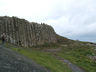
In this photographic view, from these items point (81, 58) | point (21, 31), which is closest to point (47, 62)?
point (81, 58)

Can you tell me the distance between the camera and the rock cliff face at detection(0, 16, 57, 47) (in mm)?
28138

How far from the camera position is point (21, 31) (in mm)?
30969

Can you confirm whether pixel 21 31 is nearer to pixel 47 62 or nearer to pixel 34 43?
pixel 34 43

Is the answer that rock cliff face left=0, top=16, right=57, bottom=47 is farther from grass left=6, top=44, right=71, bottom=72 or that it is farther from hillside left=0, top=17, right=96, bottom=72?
grass left=6, top=44, right=71, bottom=72

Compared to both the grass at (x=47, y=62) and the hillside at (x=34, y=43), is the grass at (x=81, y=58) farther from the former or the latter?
the grass at (x=47, y=62)

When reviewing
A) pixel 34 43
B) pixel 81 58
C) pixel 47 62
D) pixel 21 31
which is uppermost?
pixel 21 31

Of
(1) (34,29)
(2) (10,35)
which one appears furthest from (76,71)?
(1) (34,29)

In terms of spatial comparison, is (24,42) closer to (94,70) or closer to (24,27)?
(24,27)

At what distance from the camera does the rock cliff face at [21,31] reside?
28.1 metres

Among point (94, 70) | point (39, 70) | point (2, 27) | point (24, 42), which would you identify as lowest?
point (94, 70)

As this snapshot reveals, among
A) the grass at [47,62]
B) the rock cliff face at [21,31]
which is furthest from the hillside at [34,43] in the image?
the grass at [47,62]

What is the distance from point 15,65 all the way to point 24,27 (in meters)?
21.4

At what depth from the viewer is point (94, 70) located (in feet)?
67.5

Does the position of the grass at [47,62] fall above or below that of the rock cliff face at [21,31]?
below
